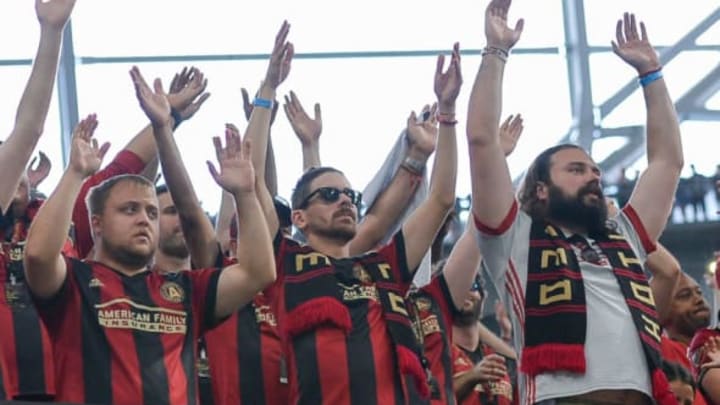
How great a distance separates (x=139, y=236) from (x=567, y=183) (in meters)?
1.11

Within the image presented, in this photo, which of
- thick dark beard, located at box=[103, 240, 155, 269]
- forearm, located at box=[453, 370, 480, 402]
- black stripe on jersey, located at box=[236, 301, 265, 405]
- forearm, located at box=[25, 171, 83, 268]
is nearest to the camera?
forearm, located at box=[25, 171, 83, 268]

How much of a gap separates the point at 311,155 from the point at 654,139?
110cm

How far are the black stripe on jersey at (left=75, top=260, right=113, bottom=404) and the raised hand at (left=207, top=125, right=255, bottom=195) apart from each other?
40 cm

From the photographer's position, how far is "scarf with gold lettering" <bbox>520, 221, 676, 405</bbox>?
4.97 m

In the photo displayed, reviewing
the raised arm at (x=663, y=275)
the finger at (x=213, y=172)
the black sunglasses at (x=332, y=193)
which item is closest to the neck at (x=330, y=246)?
the black sunglasses at (x=332, y=193)

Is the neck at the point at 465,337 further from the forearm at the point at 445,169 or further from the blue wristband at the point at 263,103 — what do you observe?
the blue wristband at the point at 263,103

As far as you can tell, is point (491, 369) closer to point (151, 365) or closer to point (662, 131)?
point (662, 131)

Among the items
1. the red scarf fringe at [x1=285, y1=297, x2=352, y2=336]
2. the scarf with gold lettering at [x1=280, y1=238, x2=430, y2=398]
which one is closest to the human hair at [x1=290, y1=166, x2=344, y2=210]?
the scarf with gold lettering at [x1=280, y1=238, x2=430, y2=398]

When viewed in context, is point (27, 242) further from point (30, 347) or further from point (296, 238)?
point (296, 238)

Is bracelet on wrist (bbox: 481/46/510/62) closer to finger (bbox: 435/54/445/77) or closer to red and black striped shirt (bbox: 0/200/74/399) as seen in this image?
finger (bbox: 435/54/445/77)

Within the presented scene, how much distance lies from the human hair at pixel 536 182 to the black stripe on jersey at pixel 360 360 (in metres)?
0.52

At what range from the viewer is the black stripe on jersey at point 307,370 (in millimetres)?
5141

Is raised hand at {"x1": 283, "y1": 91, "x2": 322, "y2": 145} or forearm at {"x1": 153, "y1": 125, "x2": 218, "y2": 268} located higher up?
raised hand at {"x1": 283, "y1": 91, "x2": 322, "y2": 145}

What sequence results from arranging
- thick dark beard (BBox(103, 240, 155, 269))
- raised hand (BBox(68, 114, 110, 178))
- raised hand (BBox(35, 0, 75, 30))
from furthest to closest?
raised hand (BBox(35, 0, 75, 30)) < thick dark beard (BBox(103, 240, 155, 269)) < raised hand (BBox(68, 114, 110, 178))
